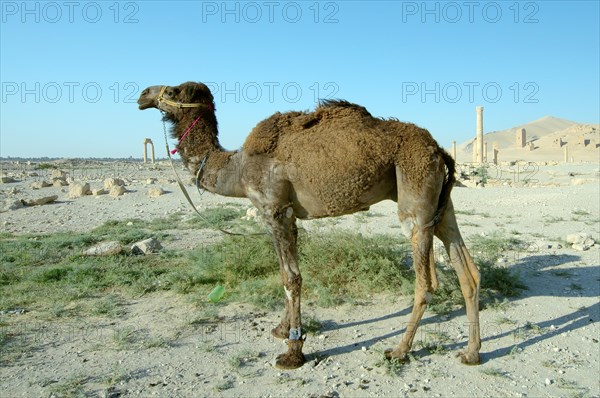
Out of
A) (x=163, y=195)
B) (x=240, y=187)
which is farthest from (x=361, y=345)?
(x=163, y=195)

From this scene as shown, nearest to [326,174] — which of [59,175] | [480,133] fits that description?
[59,175]

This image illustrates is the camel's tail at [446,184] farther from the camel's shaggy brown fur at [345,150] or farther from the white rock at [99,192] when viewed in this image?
the white rock at [99,192]

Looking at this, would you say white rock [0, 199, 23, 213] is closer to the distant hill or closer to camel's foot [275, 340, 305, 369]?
camel's foot [275, 340, 305, 369]

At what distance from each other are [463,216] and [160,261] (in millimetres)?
8619

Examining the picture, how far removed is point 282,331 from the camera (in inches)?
209

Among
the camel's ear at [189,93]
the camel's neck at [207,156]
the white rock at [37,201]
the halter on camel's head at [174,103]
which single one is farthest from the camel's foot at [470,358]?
the white rock at [37,201]

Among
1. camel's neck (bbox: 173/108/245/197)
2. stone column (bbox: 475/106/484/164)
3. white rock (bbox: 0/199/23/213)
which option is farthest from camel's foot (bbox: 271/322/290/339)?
stone column (bbox: 475/106/484/164)

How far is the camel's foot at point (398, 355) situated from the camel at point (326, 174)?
0.01 m

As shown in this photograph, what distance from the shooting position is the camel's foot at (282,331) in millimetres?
5297

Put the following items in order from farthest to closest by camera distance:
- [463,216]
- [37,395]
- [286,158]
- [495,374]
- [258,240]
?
[463,216], [258,240], [286,158], [495,374], [37,395]

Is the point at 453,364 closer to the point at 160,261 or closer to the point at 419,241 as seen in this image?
the point at 419,241

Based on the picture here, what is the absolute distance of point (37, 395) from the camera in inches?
161

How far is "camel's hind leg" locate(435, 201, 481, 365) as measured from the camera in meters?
4.73

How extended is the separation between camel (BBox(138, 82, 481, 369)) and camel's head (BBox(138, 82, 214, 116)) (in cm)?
1
